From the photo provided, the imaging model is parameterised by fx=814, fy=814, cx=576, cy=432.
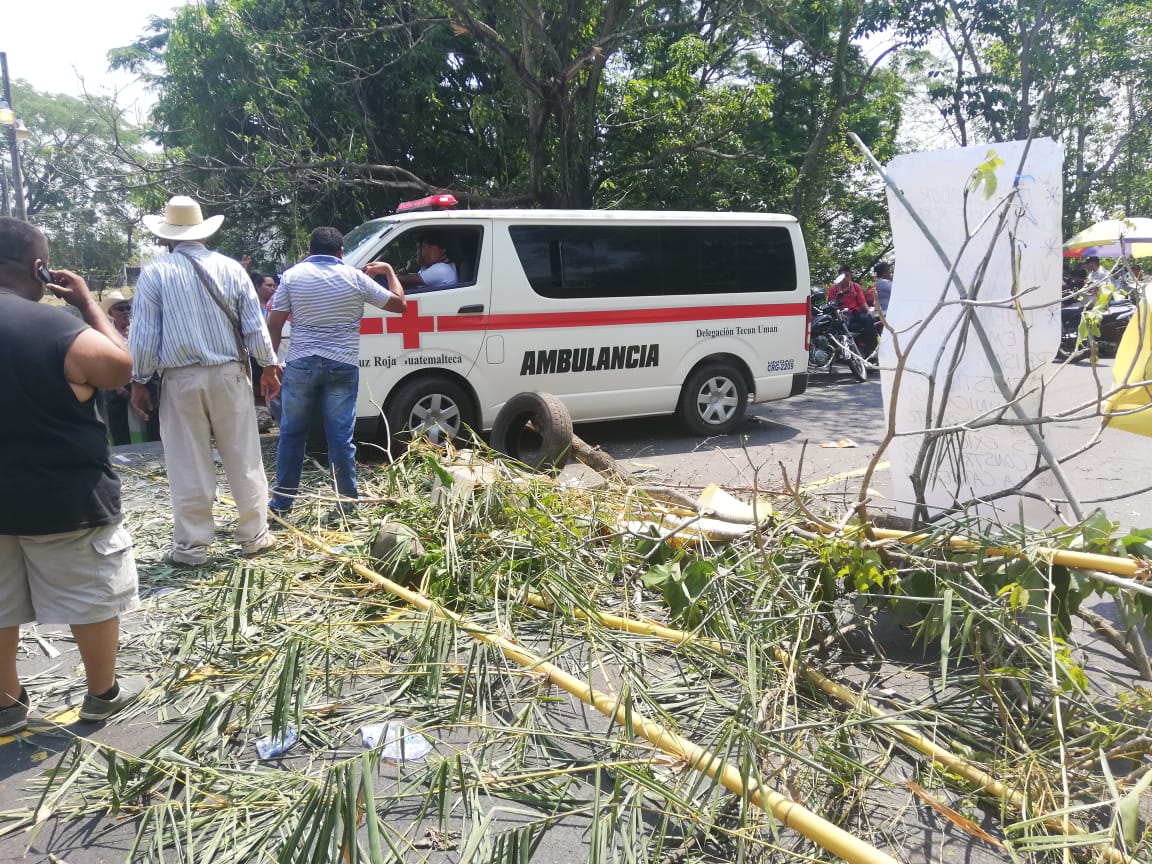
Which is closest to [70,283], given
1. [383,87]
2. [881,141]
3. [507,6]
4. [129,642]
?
[129,642]

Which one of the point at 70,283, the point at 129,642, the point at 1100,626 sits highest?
the point at 70,283

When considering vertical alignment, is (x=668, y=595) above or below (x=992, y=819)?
above

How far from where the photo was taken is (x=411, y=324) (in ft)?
21.8

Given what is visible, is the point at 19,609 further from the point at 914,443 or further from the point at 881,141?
the point at 881,141

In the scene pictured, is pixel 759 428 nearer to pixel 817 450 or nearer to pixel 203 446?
pixel 817 450

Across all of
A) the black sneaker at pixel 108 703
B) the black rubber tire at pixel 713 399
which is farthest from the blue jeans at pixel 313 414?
the black rubber tire at pixel 713 399

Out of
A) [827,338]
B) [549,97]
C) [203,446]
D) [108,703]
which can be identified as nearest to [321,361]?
[203,446]

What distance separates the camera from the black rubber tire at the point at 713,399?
8086 millimetres

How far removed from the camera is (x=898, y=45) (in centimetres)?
1494

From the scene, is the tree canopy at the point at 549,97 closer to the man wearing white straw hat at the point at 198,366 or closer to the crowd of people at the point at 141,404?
the crowd of people at the point at 141,404

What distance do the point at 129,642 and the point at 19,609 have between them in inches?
29.9

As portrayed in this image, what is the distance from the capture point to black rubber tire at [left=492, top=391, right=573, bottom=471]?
563 cm

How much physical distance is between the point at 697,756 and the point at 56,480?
Result: 2311 mm

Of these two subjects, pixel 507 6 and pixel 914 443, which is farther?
pixel 507 6
